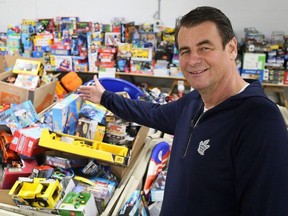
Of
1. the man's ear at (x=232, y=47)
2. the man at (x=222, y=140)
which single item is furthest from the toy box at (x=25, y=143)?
the man's ear at (x=232, y=47)

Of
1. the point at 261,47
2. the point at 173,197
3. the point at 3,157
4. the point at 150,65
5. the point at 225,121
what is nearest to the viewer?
the point at 225,121

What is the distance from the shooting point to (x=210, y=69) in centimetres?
94

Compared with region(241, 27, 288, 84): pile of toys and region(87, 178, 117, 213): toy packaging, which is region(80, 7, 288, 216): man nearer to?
region(87, 178, 117, 213): toy packaging

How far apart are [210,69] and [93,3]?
350cm

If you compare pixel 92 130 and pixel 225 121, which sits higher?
pixel 225 121

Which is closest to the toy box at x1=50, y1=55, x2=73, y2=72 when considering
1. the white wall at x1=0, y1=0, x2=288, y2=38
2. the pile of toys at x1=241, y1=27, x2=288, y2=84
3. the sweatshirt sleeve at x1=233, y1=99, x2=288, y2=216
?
the white wall at x1=0, y1=0, x2=288, y2=38

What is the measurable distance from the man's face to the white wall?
117 inches

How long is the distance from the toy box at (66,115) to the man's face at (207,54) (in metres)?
Answer: 1.04

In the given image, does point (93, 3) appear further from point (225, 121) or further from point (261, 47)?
point (225, 121)

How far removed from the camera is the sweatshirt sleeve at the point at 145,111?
1429 mm

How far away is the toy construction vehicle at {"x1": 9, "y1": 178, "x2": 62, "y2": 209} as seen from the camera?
50.4 inches

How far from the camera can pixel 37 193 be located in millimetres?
1280

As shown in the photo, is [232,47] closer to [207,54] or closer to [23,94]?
[207,54]

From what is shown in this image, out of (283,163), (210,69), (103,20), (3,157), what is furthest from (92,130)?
(103,20)
